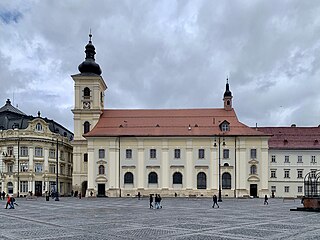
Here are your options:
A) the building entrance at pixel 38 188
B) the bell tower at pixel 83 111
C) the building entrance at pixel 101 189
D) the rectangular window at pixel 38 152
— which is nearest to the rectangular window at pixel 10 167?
the rectangular window at pixel 38 152

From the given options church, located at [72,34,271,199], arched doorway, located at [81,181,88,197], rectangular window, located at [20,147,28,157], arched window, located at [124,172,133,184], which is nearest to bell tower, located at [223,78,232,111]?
church, located at [72,34,271,199]

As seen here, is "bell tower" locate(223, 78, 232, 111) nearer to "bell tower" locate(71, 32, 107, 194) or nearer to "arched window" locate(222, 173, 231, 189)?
"arched window" locate(222, 173, 231, 189)

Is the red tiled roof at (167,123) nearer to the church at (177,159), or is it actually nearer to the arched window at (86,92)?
the church at (177,159)

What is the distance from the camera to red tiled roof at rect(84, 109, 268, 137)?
72.4m

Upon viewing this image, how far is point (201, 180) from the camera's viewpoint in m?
71.8

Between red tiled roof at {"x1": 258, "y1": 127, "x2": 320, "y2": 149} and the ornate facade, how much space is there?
3730 centimetres

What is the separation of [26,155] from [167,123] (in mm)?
22758

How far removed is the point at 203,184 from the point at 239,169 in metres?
5.99

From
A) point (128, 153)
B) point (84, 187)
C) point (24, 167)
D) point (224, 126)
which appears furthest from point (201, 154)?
point (24, 167)

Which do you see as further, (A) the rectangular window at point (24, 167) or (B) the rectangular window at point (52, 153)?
(B) the rectangular window at point (52, 153)

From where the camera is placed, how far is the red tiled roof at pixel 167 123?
238 feet

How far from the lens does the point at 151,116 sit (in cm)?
7612

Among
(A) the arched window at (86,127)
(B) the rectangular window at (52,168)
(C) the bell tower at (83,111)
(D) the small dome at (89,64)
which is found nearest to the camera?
(C) the bell tower at (83,111)

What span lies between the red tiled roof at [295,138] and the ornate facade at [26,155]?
122ft
